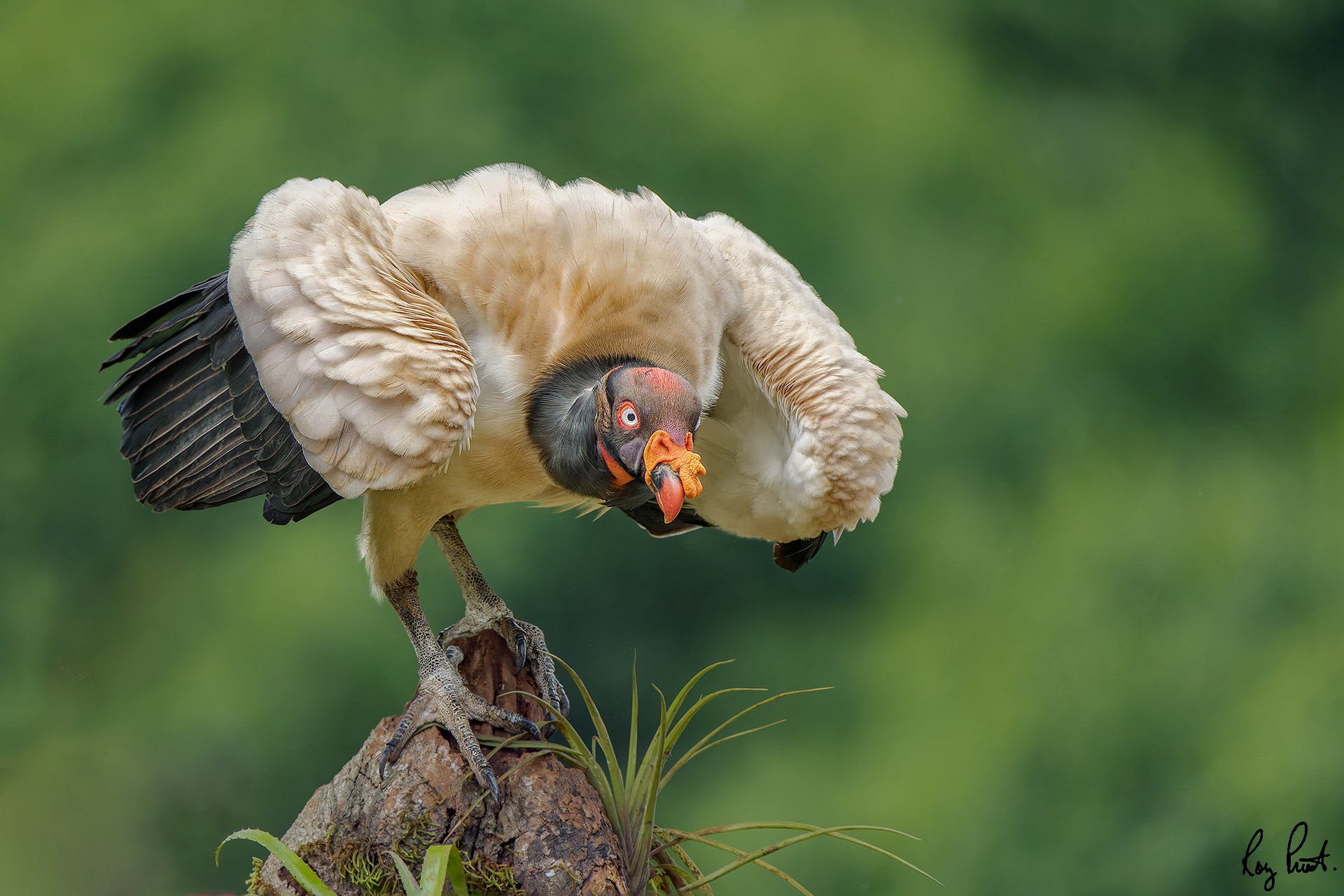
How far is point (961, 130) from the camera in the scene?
518 centimetres

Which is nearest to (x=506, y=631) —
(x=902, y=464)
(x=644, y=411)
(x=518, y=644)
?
(x=518, y=644)

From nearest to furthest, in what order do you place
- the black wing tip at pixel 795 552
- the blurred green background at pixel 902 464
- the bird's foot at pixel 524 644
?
the bird's foot at pixel 524 644 < the black wing tip at pixel 795 552 < the blurred green background at pixel 902 464

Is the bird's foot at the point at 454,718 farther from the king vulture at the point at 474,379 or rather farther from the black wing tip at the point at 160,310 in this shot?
the black wing tip at the point at 160,310

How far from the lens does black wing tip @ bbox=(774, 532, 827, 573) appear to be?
12.2 ft

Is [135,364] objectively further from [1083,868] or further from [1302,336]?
[1302,336]

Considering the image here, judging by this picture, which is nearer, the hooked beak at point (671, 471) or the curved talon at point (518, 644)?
the hooked beak at point (671, 471)

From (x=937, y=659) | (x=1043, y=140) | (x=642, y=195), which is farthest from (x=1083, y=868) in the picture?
(x=642, y=195)

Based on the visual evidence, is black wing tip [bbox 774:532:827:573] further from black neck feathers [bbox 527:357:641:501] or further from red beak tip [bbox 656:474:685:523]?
red beak tip [bbox 656:474:685:523]

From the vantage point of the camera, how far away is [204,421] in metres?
2.99

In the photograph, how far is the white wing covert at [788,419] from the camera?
319cm

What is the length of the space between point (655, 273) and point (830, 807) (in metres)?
2.89

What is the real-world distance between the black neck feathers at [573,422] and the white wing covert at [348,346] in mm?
223

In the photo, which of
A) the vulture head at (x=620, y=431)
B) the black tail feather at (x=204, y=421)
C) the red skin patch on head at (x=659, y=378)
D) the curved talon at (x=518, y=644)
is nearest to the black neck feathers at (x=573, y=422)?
the vulture head at (x=620, y=431)
